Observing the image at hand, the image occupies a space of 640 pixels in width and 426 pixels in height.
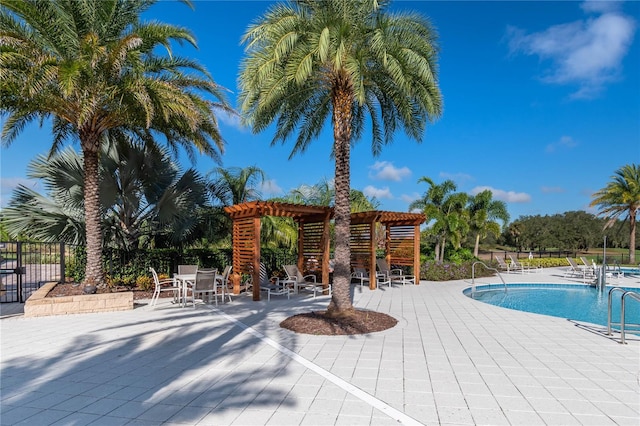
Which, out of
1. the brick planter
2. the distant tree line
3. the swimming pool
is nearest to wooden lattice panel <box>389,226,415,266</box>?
the brick planter

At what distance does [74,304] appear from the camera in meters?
8.21

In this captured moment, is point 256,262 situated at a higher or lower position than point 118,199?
lower

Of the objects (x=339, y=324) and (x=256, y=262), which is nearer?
(x=339, y=324)

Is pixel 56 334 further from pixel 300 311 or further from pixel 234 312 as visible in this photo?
pixel 300 311

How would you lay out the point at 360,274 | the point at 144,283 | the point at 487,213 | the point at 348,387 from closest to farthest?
1. the point at 348,387
2. the point at 144,283
3. the point at 360,274
4. the point at 487,213

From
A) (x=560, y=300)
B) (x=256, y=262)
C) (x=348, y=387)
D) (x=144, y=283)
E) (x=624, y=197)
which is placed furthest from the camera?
(x=624, y=197)

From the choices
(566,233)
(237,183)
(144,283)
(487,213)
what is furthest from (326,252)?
(566,233)

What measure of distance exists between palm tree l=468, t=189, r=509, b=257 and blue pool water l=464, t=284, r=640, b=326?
18.4 feet

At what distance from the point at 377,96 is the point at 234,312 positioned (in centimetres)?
636

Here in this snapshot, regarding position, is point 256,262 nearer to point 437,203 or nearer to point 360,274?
point 360,274

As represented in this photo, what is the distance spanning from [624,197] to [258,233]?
88.3ft

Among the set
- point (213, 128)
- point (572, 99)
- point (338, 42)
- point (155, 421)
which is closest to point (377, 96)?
point (338, 42)

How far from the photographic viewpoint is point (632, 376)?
4613 mm

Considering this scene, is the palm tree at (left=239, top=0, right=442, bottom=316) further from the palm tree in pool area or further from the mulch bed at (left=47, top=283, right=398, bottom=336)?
the palm tree in pool area
